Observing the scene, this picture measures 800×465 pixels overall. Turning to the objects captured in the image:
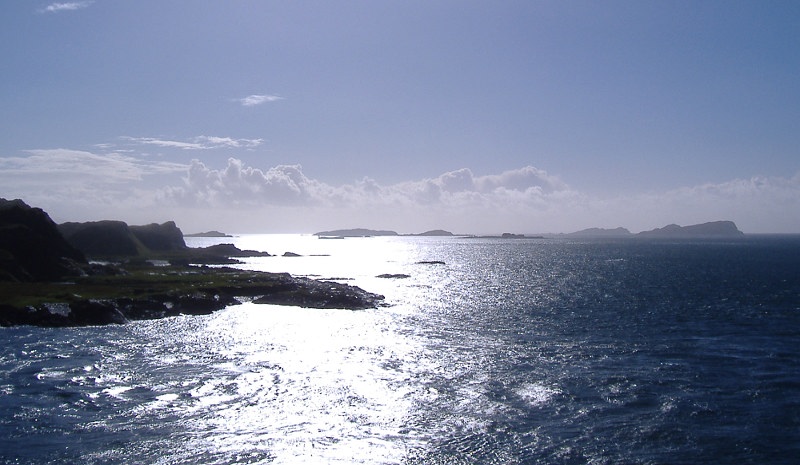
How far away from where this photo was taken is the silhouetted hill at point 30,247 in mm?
97762

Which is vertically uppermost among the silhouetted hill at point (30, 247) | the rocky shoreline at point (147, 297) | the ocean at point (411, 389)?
the silhouetted hill at point (30, 247)

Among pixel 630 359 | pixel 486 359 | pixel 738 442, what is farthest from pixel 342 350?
pixel 738 442

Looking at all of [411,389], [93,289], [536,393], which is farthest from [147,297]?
[536,393]

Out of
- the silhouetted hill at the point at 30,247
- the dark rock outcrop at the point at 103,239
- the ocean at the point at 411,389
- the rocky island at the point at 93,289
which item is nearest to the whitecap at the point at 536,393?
the ocean at the point at 411,389

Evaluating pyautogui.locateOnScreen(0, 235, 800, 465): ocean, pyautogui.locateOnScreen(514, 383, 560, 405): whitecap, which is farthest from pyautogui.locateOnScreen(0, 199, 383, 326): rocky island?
pyautogui.locateOnScreen(514, 383, 560, 405): whitecap

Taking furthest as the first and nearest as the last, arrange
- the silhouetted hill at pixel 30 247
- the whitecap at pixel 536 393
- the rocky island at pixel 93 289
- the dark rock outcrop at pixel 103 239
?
1. the dark rock outcrop at pixel 103 239
2. the silhouetted hill at pixel 30 247
3. the rocky island at pixel 93 289
4. the whitecap at pixel 536 393

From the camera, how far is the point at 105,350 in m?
55.7

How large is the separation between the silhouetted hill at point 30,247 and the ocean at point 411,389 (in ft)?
130

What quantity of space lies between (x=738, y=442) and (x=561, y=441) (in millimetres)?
10044

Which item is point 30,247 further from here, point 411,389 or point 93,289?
point 411,389

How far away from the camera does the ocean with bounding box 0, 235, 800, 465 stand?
31953 millimetres

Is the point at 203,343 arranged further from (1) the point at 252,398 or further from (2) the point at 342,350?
(1) the point at 252,398

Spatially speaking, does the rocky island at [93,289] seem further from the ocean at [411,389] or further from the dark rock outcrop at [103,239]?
the dark rock outcrop at [103,239]

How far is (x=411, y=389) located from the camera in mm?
43250
